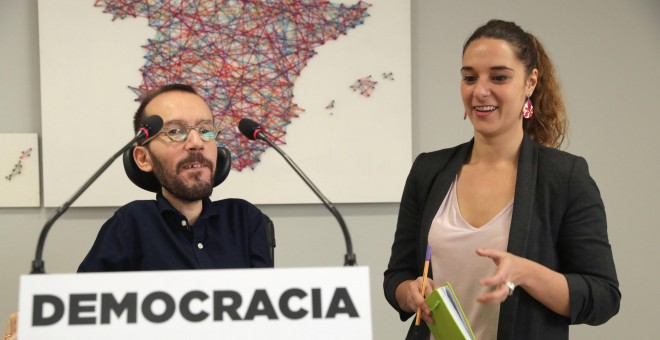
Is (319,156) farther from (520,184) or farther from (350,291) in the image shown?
(350,291)

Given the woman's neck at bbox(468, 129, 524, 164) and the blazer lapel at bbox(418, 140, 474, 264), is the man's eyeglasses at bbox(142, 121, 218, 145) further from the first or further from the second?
the woman's neck at bbox(468, 129, 524, 164)

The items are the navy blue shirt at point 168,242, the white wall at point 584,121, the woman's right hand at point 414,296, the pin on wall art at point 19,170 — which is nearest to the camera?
the woman's right hand at point 414,296

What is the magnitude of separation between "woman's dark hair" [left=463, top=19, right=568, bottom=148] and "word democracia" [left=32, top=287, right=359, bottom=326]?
2.75 ft

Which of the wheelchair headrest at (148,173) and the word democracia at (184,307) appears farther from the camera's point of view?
the wheelchair headrest at (148,173)

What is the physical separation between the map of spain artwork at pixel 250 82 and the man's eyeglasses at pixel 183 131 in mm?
1173

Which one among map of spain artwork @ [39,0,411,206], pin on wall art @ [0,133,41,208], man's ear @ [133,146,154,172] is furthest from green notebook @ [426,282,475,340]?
pin on wall art @ [0,133,41,208]

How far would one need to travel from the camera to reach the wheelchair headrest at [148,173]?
1702 millimetres

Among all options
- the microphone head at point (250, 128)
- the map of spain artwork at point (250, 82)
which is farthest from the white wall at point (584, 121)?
the microphone head at point (250, 128)

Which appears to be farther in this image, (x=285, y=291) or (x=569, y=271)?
(x=569, y=271)

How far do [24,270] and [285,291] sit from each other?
1951mm

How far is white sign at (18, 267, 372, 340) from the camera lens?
1.12m

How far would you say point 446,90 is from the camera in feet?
9.82

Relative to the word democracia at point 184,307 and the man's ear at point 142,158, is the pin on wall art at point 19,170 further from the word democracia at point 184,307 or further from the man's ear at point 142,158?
the word democracia at point 184,307

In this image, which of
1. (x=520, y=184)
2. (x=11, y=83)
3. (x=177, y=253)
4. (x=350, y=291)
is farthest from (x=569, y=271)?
(x=11, y=83)
